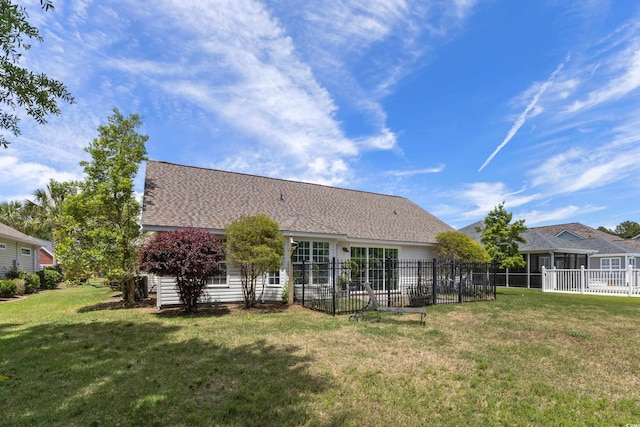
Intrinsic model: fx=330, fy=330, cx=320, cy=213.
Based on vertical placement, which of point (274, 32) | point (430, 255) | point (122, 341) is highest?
point (274, 32)

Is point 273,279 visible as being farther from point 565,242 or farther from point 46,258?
point 46,258

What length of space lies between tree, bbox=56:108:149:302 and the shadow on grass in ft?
15.1

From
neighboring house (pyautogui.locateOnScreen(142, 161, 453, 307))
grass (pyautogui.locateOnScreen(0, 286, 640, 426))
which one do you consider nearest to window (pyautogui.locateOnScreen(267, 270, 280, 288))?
neighboring house (pyautogui.locateOnScreen(142, 161, 453, 307))

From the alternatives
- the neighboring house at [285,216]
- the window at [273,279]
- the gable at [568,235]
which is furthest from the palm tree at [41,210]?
the gable at [568,235]

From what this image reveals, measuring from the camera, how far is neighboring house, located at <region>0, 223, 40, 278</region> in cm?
2045

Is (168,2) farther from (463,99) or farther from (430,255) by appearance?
(430,255)

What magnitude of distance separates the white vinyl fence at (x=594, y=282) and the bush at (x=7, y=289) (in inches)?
1193

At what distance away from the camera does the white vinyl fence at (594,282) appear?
18516mm

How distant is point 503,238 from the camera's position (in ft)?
68.3

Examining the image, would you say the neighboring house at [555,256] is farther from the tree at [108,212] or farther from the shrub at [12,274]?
the shrub at [12,274]

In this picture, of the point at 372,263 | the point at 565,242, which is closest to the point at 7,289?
the point at 372,263

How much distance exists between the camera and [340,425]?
3686 millimetres

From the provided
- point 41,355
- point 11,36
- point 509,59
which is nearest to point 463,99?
point 509,59

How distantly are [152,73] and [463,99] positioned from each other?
563 inches
